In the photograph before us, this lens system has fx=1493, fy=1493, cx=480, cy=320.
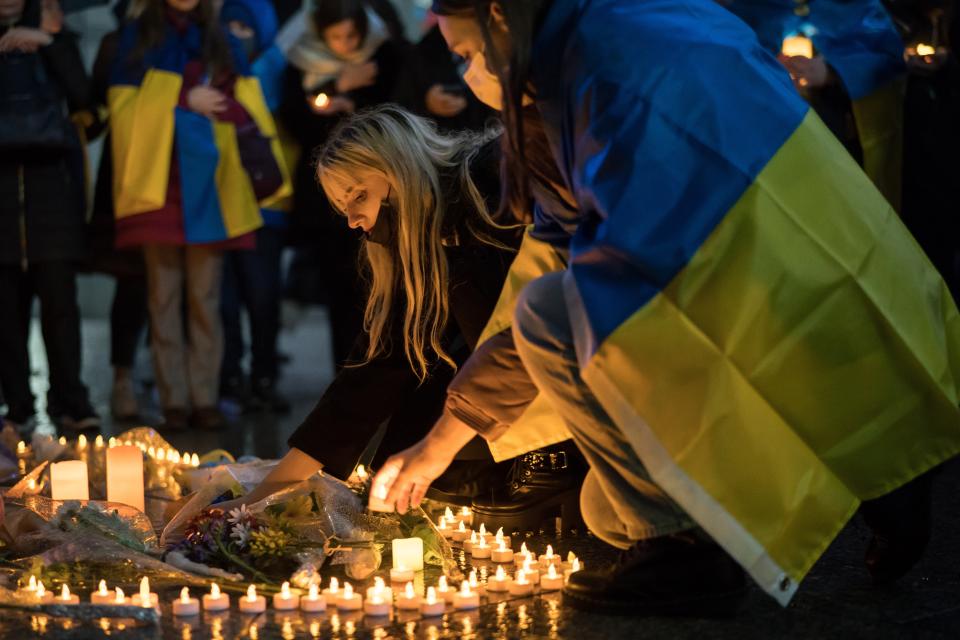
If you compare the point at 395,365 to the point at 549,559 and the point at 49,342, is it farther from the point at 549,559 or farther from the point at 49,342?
the point at 49,342

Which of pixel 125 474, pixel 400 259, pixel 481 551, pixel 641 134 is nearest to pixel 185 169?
→ pixel 125 474

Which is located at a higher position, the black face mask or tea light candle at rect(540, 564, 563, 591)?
the black face mask

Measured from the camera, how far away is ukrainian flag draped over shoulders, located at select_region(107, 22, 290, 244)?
5738 mm

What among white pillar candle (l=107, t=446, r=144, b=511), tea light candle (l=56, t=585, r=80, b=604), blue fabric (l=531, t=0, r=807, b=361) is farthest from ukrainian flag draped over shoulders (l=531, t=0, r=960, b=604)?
white pillar candle (l=107, t=446, r=144, b=511)

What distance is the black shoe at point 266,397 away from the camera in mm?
6391

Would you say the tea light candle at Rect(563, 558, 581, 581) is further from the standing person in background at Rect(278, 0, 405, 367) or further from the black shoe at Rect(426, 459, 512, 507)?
the standing person in background at Rect(278, 0, 405, 367)

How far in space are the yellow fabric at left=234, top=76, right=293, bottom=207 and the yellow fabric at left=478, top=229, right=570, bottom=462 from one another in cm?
292

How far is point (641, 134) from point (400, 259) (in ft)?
3.79

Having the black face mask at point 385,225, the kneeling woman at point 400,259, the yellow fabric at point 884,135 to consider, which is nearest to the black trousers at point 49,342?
the kneeling woman at point 400,259

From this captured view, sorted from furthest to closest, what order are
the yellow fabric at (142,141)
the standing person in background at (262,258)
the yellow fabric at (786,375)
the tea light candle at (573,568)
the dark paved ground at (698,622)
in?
the standing person in background at (262,258)
the yellow fabric at (142,141)
the tea light candle at (573,568)
the dark paved ground at (698,622)
the yellow fabric at (786,375)

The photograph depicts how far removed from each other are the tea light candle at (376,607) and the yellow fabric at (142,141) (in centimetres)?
314

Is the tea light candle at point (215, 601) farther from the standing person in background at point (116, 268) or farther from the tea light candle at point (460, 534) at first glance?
the standing person in background at point (116, 268)

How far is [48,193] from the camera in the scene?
569 cm

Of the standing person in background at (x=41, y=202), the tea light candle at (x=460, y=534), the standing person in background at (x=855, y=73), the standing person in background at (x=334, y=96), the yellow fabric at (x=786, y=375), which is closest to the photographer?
the yellow fabric at (x=786, y=375)
